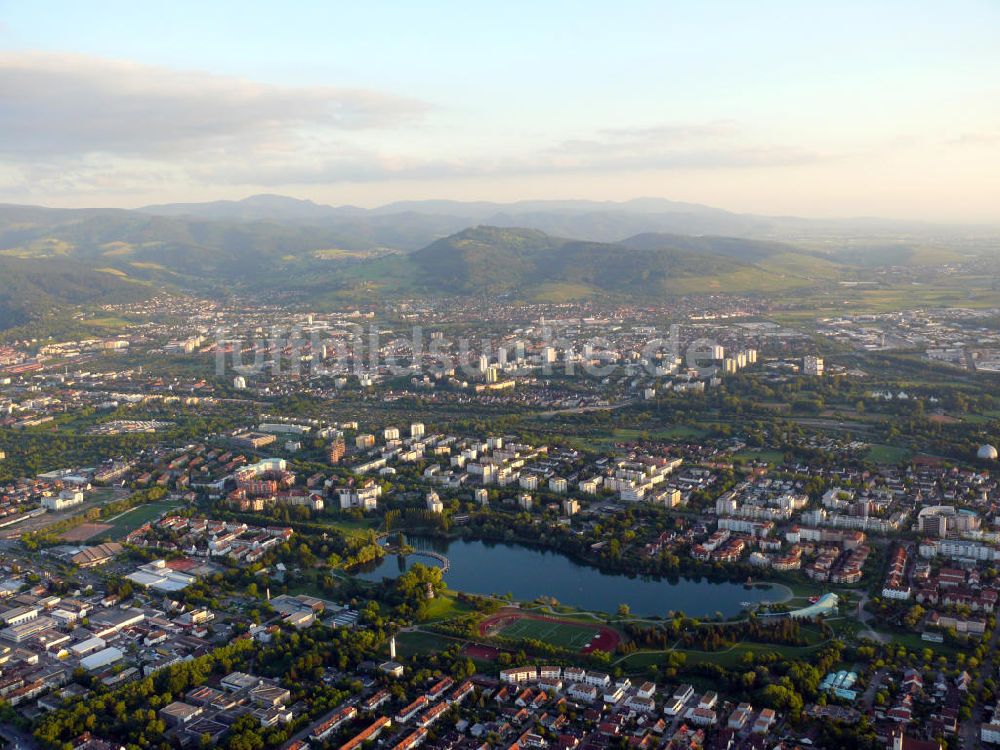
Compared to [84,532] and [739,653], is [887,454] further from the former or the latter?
[84,532]

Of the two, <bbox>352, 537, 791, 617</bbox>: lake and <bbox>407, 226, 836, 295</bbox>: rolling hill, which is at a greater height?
<bbox>407, 226, 836, 295</bbox>: rolling hill

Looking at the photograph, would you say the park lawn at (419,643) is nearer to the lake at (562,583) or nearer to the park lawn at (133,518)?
the lake at (562,583)

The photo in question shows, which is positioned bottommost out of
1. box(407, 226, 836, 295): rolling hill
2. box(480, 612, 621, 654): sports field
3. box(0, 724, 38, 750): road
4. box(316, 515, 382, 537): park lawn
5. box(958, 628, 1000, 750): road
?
box(316, 515, 382, 537): park lawn

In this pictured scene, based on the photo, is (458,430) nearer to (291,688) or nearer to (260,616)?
(260,616)

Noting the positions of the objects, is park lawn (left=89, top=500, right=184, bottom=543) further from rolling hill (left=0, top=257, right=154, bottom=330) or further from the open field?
rolling hill (left=0, top=257, right=154, bottom=330)

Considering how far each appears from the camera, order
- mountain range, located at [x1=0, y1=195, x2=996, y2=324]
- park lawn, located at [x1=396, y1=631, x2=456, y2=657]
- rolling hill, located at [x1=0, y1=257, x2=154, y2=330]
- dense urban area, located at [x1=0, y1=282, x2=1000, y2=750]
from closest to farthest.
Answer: dense urban area, located at [x1=0, y1=282, x2=1000, y2=750], park lawn, located at [x1=396, y1=631, x2=456, y2=657], rolling hill, located at [x1=0, y1=257, x2=154, y2=330], mountain range, located at [x1=0, y1=195, x2=996, y2=324]

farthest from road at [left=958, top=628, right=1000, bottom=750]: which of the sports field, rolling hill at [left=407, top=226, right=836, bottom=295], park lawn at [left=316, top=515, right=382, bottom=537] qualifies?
rolling hill at [left=407, top=226, right=836, bottom=295]

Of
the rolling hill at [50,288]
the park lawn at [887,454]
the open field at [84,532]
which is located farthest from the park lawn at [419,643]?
the rolling hill at [50,288]
